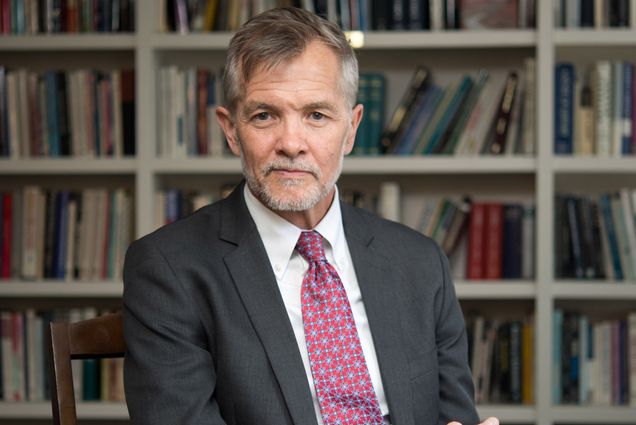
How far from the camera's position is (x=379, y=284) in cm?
173

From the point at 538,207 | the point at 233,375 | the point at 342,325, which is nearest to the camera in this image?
the point at 233,375

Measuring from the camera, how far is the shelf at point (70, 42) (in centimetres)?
296

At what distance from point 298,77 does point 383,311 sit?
1.56ft

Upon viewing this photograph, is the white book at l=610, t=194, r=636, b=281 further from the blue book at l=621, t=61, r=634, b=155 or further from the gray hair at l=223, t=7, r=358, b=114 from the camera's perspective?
the gray hair at l=223, t=7, r=358, b=114

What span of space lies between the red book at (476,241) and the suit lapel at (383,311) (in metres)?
1.24

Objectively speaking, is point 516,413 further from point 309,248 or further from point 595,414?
point 309,248

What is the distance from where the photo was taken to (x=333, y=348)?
163cm

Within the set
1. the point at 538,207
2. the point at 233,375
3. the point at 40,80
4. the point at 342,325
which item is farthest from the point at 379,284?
the point at 40,80

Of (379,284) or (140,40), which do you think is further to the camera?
(140,40)

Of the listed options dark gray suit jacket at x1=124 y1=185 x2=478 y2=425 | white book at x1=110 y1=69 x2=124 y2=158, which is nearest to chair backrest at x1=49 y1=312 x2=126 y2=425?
dark gray suit jacket at x1=124 y1=185 x2=478 y2=425

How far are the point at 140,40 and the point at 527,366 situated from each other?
1690 millimetres

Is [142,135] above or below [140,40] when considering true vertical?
below

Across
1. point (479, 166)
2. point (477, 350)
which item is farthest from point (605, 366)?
point (479, 166)

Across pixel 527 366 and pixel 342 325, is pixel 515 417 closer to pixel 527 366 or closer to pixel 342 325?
pixel 527 366
